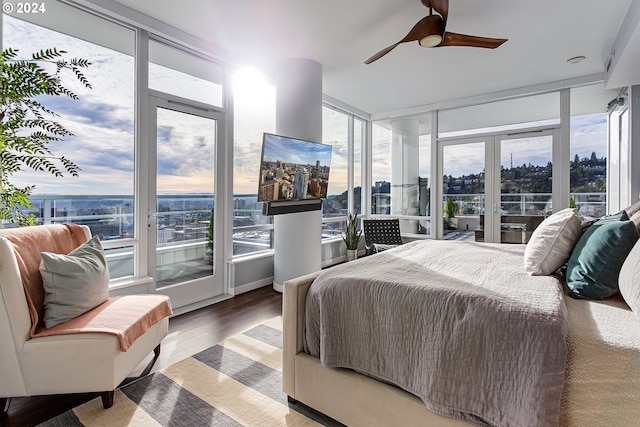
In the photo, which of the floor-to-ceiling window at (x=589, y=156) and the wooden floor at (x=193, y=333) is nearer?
the wooden floor at (x=193, y=333)

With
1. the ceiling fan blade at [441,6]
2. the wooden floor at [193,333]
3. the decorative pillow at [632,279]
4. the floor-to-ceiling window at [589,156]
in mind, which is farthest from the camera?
the floor-to-ceiling window at [589,156]

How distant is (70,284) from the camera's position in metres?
1.87

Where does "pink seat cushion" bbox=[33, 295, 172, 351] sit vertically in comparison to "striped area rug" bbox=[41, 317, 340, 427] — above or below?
above

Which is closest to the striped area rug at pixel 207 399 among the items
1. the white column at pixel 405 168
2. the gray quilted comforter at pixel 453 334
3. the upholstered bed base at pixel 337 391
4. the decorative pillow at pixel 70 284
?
the upholstered bed base at pixel 337 391

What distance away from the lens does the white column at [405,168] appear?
604cm

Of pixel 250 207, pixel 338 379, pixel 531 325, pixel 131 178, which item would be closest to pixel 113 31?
pixel 131 178

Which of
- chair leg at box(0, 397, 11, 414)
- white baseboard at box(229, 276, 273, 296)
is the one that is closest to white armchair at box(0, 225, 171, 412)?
chair leg at box(0, 397, 11, 414)

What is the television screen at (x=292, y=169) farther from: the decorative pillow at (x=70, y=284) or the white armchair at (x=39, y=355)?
the white armchair at (x=39, y=355)

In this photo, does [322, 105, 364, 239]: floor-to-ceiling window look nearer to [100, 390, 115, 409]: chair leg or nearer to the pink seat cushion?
Answer: the pink seat cushion

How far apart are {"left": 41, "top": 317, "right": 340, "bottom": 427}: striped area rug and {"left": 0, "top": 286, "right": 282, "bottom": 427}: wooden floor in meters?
0.10

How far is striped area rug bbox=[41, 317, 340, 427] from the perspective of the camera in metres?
1.70

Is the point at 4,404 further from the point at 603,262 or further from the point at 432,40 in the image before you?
Result: the point at 432,40

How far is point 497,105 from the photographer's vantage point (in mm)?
5117

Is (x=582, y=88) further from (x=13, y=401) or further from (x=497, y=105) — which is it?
(x=13, y=401)
